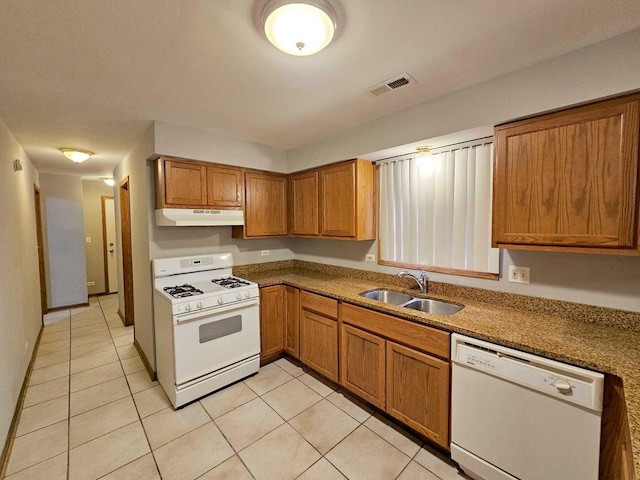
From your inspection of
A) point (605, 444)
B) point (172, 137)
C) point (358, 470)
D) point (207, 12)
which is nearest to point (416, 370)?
point (358, 470)

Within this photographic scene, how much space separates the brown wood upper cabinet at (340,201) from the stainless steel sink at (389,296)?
0.55 m

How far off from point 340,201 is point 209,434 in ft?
7.23

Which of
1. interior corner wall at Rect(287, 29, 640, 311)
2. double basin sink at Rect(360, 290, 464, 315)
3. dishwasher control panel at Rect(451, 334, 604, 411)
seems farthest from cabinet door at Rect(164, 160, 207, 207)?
dishwasher control panel at Rect(451, 334, 604, 411)

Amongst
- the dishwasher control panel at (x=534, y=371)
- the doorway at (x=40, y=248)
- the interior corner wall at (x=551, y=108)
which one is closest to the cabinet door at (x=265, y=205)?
the interior corner wall at (x=551, y=108)

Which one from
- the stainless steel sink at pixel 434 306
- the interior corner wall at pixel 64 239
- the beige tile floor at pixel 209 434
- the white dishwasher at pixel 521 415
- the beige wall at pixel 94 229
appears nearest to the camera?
the white dishwasher at pixel 521 415

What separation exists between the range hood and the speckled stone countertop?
1.33 metres

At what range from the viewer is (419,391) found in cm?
181

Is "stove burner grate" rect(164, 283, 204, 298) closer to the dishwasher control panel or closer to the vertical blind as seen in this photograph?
the vertical blind

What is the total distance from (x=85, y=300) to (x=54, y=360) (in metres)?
2.43

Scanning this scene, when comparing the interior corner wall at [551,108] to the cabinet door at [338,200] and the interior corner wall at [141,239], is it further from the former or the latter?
the interior corner wall at [141,239]

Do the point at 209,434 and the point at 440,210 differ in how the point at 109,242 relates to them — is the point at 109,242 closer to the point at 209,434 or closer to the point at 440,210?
the point at 209,434

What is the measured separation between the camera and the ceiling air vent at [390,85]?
1.72 meters

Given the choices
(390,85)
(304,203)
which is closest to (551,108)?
(390,85)

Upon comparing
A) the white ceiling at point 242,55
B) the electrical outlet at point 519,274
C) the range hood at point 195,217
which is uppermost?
the white ceiling at point 242,55
